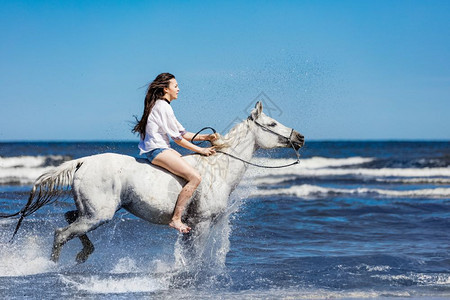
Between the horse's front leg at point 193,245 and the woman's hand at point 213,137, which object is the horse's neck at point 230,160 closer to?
the woman's hand at point 213,137

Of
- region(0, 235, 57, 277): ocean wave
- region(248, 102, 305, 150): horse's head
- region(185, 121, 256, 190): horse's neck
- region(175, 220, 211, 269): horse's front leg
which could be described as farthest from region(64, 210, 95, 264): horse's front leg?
region(248, 102, 305, 150): horse's head

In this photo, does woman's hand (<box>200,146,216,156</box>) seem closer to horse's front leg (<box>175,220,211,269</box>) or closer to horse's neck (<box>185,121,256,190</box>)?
horse's neck (<box>185,121,256,190</box>)

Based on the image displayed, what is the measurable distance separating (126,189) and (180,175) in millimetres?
599

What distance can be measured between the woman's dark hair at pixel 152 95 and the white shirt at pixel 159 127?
0.09m

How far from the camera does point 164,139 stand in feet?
18.7

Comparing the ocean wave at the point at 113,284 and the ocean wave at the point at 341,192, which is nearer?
the ocean wave at the point at 113,284

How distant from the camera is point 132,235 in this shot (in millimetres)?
9258

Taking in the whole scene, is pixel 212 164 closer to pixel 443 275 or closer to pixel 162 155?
pixel 162 155

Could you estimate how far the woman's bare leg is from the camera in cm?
553

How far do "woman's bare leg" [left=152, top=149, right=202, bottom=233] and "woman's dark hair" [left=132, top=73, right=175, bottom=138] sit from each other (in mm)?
411

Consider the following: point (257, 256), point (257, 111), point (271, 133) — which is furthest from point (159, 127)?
point (257, 256)

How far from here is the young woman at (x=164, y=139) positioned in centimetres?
555

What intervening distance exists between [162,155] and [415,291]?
10.8 feet

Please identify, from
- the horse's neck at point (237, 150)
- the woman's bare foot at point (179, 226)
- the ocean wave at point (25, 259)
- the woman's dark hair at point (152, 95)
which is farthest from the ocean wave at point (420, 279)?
the ocean wave at point (25, 259)
